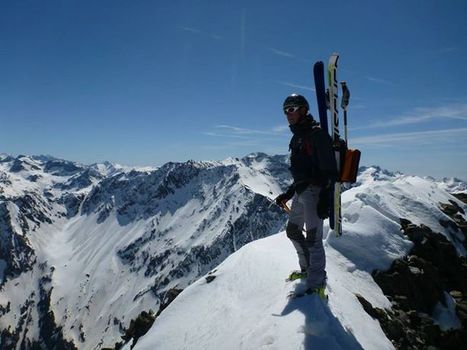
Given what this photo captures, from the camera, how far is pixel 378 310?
1266cm

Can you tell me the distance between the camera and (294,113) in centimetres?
1070

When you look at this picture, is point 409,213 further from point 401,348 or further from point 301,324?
point 301,324

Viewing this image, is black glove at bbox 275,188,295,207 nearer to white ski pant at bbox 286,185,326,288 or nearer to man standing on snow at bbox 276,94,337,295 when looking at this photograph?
man standing on snow at bbox 276,94,337,295

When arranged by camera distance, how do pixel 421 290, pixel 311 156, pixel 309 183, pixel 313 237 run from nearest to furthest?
pixel 311 156 < pixel 309 183 < pixel 313 237 < pixel 421 290

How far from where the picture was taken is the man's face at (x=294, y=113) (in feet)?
35.0

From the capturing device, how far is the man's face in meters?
10.7

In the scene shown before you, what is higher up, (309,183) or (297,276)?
(309,183)

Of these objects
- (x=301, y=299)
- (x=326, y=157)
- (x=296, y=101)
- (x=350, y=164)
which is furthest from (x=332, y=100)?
(x=301, y=299)

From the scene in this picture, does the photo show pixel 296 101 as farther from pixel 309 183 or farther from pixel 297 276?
pixel 297 276

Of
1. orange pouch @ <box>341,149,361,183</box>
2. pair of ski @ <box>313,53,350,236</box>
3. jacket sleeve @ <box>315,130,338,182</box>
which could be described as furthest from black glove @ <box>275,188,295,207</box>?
jacket sleeve @ <box>315,130,338,182</box>

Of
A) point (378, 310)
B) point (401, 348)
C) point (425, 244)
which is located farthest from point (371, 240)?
point (401, 348)

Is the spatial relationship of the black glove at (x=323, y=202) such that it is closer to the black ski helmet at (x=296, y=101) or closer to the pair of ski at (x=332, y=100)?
the pair of ski at (x=332, y=100)

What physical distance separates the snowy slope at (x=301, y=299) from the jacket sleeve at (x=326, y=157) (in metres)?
3.32

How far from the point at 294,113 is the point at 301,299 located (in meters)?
5.01
